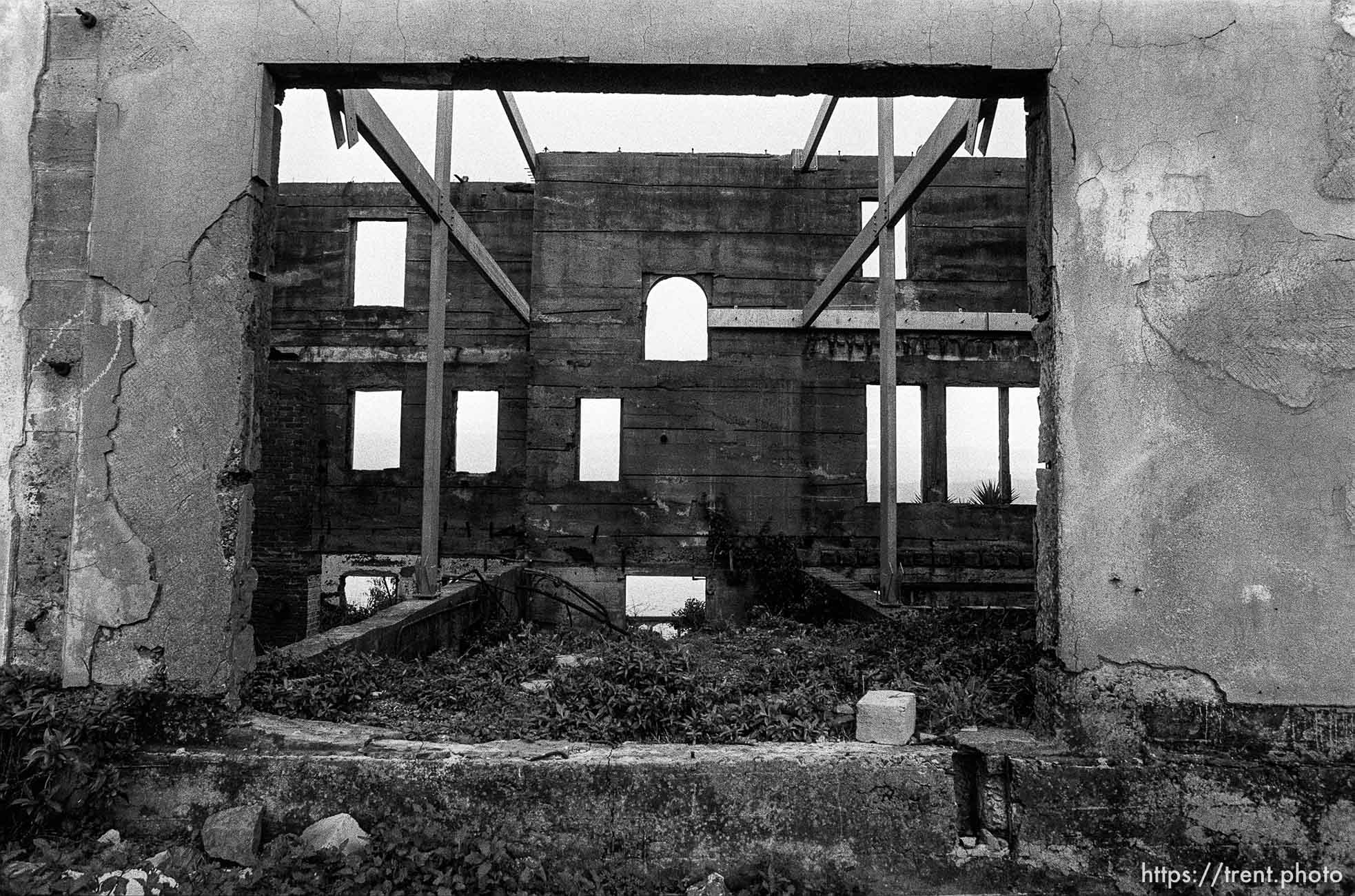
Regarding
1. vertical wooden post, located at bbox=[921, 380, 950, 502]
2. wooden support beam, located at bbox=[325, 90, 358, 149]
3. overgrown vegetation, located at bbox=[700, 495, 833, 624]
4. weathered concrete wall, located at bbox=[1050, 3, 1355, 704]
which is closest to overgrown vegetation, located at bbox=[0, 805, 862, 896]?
weathered concrete wall, located at bbox=[1050, 3, 1355, 704]

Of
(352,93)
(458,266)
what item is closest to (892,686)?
(352,93)

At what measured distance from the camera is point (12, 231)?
3646mm

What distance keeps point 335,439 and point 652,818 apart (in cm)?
1166

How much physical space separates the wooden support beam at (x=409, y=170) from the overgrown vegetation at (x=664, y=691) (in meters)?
3.02

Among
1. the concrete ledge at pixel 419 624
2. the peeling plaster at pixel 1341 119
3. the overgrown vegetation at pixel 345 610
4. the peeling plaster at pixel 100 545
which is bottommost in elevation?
the overgrown vegetation at pixel 345 610

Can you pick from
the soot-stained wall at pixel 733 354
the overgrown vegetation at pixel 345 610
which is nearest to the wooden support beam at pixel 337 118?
the soot-stained wall at pixel 733 354

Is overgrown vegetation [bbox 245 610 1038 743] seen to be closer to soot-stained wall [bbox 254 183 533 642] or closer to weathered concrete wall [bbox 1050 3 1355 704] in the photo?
weathered concrete wall [bbox 1050 3 1355 704]

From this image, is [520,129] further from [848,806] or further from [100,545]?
[848,806]

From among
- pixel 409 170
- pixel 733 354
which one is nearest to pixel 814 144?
pixel 733 354

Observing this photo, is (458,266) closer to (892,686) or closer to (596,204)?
(596,204)

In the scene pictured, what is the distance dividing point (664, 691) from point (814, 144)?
987 centimetres

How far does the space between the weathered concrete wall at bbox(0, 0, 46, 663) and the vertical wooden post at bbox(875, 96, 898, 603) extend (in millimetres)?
6620

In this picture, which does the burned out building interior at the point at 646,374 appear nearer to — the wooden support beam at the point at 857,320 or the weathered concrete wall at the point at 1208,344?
the wooden support beam at the point at 857,320

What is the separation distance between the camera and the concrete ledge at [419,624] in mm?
5559
